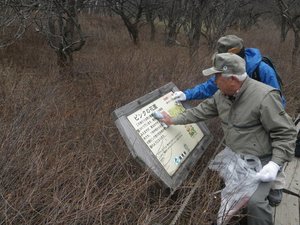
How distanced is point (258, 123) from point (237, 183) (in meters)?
0.51

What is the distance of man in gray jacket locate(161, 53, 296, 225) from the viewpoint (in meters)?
2.79

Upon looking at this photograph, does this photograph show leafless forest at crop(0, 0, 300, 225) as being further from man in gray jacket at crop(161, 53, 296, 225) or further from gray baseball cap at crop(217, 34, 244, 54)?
gray baseball cap at crop(217, 34, 244, 54)

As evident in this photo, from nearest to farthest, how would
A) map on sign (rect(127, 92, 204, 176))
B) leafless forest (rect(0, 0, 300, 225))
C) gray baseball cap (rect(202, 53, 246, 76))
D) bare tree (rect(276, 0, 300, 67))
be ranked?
leafless forest (rect(0, 0, 300, 225)), gray baseball cap (rect(202, 53, 246, 76)), map on sign (rect(127, 92, 204, 176)), bare tree (rect(276, 0, 300, 67))

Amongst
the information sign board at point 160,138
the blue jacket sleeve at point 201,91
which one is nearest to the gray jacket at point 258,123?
the information sign board at point 160,138

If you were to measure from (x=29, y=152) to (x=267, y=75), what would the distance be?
2.25 metres

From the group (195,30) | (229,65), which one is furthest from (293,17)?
(229,65)

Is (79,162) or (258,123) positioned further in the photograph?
(79,162)

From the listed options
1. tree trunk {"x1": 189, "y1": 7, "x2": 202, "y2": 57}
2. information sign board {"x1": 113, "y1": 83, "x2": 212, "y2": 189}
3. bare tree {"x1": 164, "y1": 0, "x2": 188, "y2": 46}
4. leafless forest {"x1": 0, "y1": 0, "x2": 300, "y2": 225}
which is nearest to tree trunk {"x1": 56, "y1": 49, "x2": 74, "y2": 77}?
leafless forest {"x1": 0, "y1": 0, "x2": 300, "y2": 225}

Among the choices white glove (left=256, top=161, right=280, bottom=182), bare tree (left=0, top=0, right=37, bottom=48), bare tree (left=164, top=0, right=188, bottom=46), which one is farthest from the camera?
bare tree (left=164, top=0, right=188, bottom=46)

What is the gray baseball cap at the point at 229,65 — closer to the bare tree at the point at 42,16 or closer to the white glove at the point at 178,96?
the white glove at the point at 178,96

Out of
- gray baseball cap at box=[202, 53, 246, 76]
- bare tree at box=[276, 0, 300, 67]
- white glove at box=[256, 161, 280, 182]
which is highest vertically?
gray baseball cap at box=[202, 53, 246, 76]

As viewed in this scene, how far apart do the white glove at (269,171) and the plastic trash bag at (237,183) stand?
0.27ft

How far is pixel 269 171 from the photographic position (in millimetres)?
2770

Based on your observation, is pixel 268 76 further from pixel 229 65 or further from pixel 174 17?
pixel 174 17
